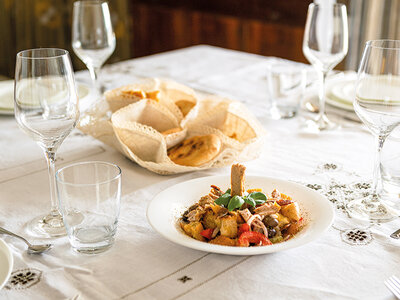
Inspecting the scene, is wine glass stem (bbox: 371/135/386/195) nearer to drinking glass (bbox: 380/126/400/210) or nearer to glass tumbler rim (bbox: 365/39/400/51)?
drinking glass (bbox: 380/126/400/210)

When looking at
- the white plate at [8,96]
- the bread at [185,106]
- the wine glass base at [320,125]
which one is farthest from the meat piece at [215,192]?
the white plate at [8,96]

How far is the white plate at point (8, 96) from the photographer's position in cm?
144

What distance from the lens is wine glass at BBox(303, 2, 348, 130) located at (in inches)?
52.9

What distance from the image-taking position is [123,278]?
2.48ft

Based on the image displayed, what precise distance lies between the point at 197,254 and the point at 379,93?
0.40 m

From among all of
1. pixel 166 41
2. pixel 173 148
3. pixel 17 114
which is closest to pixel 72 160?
pixel 173 148

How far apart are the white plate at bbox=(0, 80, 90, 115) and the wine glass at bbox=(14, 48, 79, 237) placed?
23.4 inches

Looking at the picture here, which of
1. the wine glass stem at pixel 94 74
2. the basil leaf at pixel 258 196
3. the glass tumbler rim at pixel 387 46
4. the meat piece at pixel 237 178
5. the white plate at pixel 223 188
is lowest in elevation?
the white plate at pixel 223 188

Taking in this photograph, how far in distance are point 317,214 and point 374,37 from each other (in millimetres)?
2550

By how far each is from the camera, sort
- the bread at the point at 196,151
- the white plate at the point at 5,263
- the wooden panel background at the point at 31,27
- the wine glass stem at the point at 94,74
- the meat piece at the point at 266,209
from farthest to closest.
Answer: the wooden panel background at the point at 31,27 < the wine glass stem at the point at 94,74 < the bread at the point at 196,151 < the meat piece at the point at 266,209 < the white plate at the point at 5,263

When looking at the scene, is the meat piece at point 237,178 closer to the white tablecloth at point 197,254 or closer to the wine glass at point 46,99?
A: the white tablecloth at point 197,254

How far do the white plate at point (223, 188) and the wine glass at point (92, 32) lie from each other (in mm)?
706

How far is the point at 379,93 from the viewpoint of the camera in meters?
0.88

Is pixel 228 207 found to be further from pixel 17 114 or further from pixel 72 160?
pixel 72 160
